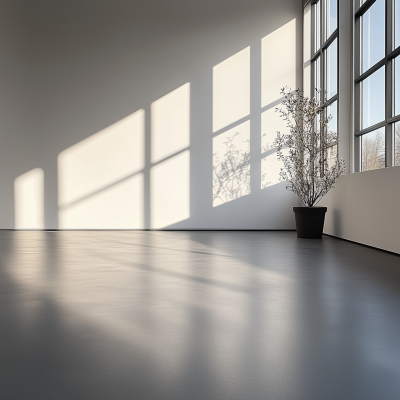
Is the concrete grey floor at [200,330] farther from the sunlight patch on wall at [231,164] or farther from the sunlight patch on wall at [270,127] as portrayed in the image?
the sunlight patch on wall at [270,127]

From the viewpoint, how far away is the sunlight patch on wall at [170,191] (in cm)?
839

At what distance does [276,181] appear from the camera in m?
8.39

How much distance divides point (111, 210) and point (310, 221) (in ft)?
11.9

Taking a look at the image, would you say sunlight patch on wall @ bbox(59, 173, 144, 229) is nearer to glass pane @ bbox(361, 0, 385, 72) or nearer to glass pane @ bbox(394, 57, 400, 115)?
glass pane @ bbox(361, 0, 385, 72)

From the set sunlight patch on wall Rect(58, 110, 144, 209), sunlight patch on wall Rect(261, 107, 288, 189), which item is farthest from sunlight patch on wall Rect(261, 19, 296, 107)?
sunlight patch on wall Rect(58, 110, 144, 209)

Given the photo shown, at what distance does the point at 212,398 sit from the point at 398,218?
147 inches

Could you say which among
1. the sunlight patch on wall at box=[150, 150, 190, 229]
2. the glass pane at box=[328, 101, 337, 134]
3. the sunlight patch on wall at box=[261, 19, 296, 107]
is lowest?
the sunlight patch on wall at box=[150, 150, 190, 229]

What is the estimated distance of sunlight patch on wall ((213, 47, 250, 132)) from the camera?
27.6ft

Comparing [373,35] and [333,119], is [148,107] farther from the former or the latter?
[373,35]

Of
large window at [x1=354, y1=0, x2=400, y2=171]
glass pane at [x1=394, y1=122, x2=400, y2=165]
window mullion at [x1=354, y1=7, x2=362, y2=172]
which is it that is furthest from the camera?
window mullion at [x1=354, y1=7, x2=362, y2=172]

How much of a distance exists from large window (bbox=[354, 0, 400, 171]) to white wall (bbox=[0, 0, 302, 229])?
2.35 meters

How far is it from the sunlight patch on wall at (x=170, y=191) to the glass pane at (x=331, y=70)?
2629mm

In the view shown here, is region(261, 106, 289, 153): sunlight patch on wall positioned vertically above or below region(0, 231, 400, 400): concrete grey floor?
above

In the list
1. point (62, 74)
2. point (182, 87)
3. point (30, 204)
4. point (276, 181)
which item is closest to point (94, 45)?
point (62, 74)
